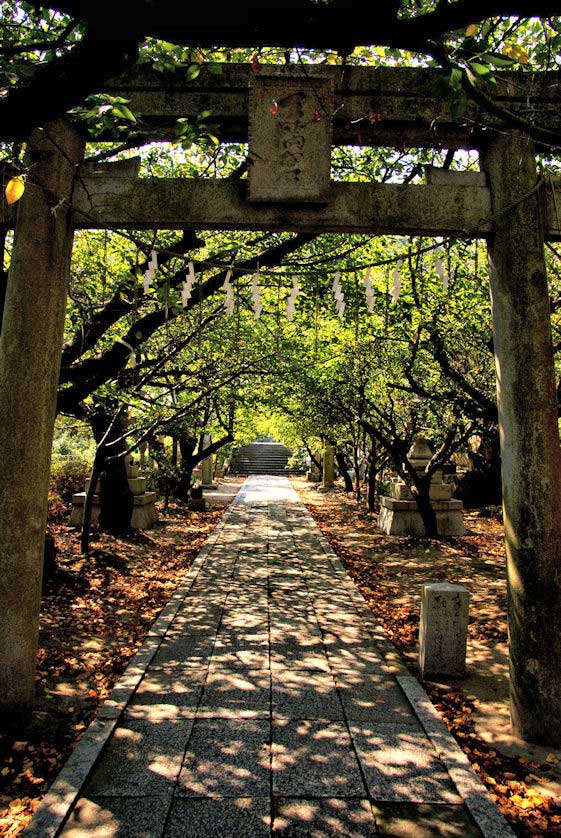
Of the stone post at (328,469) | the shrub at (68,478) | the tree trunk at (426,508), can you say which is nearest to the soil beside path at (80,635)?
the shrub at (68,478)

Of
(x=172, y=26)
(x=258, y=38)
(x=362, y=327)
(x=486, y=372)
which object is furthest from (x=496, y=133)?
(x=486, y=372)

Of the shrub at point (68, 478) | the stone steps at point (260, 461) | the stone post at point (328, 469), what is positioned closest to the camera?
the shrub at point (68, 478)

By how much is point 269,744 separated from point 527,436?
307 centimetres

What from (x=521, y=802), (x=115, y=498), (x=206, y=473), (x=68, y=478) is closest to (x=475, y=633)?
(x=521, y=802)

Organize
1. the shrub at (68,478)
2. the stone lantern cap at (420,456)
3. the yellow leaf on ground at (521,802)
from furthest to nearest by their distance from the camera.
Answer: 1. the shrub at (68,478)
2. the stone lantern cap at (420,456)
3. the yellow leaf on ground at (521,802)

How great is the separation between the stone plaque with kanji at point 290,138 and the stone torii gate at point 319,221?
0.01 metres

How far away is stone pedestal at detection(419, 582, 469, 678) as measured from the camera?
5.58m

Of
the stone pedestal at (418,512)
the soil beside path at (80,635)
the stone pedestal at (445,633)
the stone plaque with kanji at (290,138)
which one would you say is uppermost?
the stone plaque with kanji at (290,138)

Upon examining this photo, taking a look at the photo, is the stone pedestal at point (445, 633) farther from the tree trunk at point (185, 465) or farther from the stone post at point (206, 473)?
the stone post at point (206, 473)

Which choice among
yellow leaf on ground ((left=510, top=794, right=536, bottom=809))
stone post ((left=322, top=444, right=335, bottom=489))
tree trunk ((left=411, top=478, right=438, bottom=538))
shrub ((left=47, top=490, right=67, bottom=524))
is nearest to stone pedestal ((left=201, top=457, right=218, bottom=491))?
stone post ((left=322, top=444, right=335, bottom=489))

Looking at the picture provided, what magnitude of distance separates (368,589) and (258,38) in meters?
8.29

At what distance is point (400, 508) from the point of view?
14453 millimetres

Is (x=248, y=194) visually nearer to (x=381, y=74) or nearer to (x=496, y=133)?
(x=381, y=74)

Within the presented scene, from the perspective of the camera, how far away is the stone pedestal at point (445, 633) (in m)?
5.58
